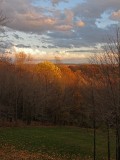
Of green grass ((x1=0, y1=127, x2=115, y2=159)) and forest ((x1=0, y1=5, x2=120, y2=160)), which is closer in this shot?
green grass ((x1=0, y1=127, x2=115, y2=159))

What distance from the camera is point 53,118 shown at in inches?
2808

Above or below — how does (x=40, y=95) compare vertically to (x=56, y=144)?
above

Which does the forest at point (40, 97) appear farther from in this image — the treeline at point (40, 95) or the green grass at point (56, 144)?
the green grass at point (56, 144)

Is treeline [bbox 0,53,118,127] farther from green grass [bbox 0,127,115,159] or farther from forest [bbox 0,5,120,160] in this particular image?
green grass [bbox 0,127,115,159]

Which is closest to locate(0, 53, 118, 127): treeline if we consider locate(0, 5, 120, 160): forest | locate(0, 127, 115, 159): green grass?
locate(0, 5, 120, 160): forest

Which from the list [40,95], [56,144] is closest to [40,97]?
[40,95]

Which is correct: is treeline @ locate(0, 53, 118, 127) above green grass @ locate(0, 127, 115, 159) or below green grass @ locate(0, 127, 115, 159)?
above

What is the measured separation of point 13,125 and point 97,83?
1645 inches

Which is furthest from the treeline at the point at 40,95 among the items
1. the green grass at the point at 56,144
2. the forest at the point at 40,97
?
the green grass at the point at 56,144

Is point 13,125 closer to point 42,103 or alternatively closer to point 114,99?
point 42,103

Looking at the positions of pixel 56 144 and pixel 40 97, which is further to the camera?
pixel 40 97

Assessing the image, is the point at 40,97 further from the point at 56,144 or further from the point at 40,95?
the point at 56,144

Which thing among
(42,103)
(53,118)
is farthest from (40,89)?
(53,118)

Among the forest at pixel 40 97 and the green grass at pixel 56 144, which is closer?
the green grass at pixel 56 144
